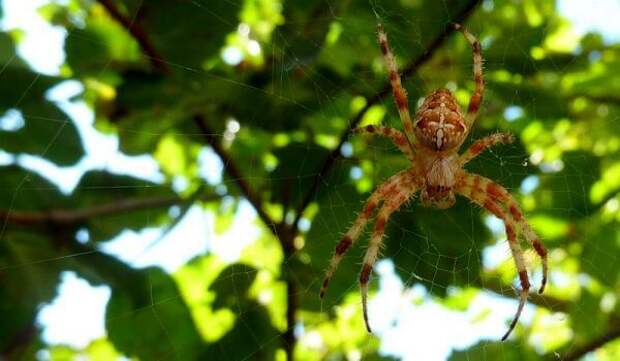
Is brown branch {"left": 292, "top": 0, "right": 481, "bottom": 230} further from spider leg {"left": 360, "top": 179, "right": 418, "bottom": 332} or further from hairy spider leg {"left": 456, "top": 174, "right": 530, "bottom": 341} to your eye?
hairy spider leg {"left": 456, "top": 174, "right": 530, "bottom": 341}

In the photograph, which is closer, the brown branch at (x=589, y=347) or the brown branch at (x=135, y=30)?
the brown branch at (x=135, y=30)

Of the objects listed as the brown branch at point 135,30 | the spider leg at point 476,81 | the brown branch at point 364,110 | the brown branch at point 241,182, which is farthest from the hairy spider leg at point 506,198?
the brown branch at point 135,30

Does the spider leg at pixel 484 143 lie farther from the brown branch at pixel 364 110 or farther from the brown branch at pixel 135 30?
the brown branch at pixel 135 30

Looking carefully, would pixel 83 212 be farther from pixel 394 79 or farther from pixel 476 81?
pixel 476 81

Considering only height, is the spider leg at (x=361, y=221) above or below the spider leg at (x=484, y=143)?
below

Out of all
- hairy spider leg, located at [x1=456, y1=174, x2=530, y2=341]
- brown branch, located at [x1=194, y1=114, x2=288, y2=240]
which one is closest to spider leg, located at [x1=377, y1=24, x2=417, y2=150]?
hairy spider leg, located at [x1=456, y1=174, x2=530, y2=341]

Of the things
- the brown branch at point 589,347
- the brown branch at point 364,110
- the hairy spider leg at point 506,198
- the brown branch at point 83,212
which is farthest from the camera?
the brown branch at point 589,347

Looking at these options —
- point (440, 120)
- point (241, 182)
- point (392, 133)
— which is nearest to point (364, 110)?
point (392, 133)
